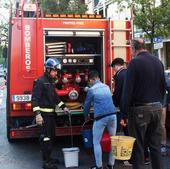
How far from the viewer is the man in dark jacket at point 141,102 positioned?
6.05 metres

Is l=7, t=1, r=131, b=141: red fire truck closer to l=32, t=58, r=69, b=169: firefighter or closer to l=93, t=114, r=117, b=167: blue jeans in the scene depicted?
l=32, t=58, r=69, b=169: firefighter

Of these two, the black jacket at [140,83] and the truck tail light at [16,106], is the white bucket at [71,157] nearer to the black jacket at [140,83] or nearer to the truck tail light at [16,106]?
the truck tail light at [16,106]

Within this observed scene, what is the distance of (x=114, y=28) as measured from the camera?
9992 millimetres

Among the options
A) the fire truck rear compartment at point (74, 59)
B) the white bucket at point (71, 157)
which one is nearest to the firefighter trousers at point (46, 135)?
the white bucket at point (71, 157)

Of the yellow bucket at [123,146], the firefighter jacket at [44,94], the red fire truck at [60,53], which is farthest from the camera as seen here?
the red fire truck at [60,53]

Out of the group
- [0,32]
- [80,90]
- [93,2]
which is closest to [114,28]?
[80,90]

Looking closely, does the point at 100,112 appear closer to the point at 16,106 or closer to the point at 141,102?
the point at 141,102

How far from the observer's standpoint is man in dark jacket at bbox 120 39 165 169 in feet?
19.8

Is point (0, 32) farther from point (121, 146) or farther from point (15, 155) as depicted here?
point (121, 146)

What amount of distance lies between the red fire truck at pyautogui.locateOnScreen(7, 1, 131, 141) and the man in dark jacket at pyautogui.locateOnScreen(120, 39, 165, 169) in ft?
10.4

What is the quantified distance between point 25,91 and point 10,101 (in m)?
0.36

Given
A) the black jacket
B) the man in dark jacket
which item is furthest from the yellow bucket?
the black jacket

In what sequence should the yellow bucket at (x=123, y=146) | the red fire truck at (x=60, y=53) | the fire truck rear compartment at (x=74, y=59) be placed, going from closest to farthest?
the yellow bucket at (x=123, y=146) → the red fire truck at (x=60, y=53) → the fire truck rear compartment at (x=74, y=59)

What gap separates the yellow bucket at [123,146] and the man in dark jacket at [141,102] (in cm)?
10
